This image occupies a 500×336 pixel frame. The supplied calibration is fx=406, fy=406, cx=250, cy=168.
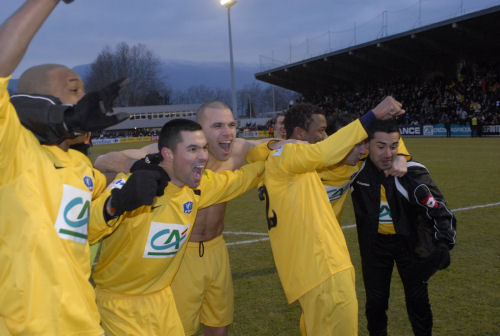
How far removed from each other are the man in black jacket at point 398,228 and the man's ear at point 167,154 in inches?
68.7

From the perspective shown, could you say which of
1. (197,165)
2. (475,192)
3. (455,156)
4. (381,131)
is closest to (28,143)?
(197,165)

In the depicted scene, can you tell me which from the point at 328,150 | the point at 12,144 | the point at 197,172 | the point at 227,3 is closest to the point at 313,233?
the point at 328,150

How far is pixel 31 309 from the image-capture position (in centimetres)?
184

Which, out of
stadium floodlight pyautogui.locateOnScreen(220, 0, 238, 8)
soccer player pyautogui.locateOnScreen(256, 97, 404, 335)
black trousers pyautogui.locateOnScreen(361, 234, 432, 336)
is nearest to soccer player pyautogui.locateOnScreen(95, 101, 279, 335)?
soccer player pyautogui.locateOnScreen(256, 97, 404, 335)

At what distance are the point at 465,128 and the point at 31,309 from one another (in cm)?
3240

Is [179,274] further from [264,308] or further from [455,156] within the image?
[455,156]

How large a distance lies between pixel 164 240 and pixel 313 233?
3.68 feet

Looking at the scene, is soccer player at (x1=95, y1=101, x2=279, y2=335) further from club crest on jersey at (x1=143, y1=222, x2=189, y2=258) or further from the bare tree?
the bare tree

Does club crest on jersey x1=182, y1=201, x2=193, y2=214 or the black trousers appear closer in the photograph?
club crest on jersey x1=182, y1=201, x2=193, y2=214

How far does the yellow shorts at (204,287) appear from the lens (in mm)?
3572

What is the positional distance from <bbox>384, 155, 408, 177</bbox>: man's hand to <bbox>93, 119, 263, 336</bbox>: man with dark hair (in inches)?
63.1

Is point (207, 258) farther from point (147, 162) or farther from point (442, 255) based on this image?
point (442, 255)

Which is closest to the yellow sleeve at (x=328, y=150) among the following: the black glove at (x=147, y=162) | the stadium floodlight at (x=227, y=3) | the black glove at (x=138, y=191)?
the black glove at (x=147, y=162)

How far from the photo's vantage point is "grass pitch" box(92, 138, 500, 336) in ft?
14.3
